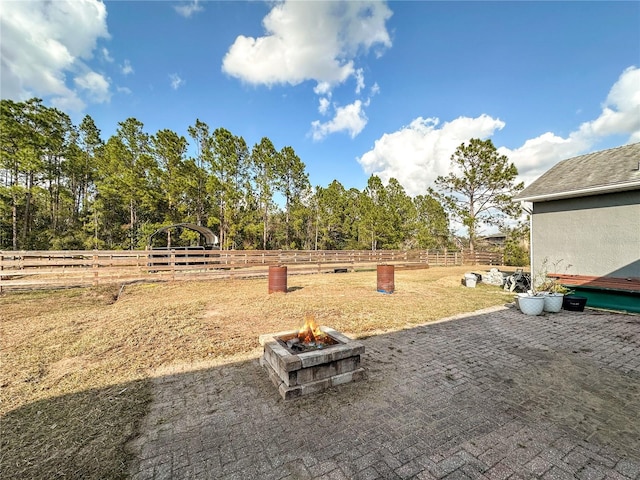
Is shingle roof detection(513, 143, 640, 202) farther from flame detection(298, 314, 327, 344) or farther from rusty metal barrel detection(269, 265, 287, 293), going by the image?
flame detection(298, 314, 327, 344)

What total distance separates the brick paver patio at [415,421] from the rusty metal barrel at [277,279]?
5.06 metres

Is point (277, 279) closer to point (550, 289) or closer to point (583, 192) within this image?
point (550, 289)

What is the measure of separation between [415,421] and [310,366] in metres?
1.09

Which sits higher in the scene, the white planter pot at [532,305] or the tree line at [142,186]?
the tree line at [142,186]

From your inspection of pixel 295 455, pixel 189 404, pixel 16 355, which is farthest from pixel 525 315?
pixel 16 355

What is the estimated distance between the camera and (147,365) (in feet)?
11.4

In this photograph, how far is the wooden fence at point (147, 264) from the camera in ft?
28.4

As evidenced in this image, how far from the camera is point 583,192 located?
7129 mm

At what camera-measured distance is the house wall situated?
659 centimetres

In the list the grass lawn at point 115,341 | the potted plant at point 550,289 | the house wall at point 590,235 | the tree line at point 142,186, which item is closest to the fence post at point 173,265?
the grass lawn at point 115,341

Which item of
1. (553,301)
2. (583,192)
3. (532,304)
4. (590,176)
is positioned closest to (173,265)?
(532,304)

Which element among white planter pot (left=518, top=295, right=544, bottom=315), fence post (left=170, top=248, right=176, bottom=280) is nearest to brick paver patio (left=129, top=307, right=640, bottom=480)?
white planter pot (left=518, top=295, right=544, bottom=315)

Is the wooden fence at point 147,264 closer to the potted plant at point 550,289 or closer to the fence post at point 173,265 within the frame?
the fence post at point 173,265

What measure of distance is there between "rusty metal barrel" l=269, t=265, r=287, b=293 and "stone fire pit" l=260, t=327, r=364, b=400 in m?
5.32
